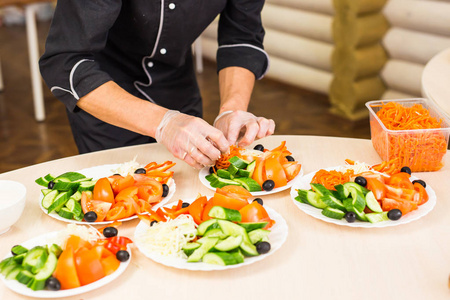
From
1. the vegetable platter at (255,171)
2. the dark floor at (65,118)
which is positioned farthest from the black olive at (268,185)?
the dark floor at (65,118)

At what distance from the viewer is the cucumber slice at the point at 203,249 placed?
3.71 feet

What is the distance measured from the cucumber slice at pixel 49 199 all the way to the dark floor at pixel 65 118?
2.58 metres

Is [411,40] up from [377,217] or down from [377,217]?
down

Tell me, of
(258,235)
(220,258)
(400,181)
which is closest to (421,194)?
(400,181)

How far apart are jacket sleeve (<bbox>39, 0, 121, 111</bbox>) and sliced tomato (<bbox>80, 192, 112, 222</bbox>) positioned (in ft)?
1.31

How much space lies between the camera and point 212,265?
1.12 m

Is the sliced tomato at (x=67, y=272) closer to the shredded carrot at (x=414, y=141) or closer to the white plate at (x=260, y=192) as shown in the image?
the white plate at (x=260, y=192)

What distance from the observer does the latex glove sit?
1.51m

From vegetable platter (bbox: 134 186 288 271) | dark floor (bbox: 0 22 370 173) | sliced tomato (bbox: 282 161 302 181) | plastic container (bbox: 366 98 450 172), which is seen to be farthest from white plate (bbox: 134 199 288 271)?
dark floor (bbox: 0 22 370 173)

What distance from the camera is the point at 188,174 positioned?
1.61 meters

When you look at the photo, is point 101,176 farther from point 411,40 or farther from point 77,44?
point 411,40

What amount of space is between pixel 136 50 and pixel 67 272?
1.02m

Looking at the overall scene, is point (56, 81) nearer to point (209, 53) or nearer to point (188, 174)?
point (188, 174)

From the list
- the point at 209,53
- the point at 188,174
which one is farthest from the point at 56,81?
the point at 209,53
